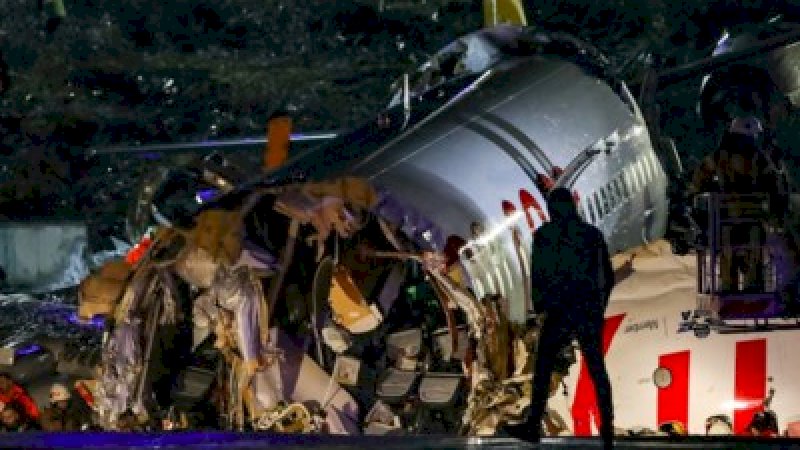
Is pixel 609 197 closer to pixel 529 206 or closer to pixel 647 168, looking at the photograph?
pixel 647 168

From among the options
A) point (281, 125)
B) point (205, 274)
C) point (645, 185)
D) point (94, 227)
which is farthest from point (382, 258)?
point (94, 227)

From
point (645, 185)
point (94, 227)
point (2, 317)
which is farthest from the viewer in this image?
point (94, 227)

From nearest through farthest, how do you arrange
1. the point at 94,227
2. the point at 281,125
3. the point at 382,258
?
the point at 382,258 → the point at 281,125 → the point at 94,227

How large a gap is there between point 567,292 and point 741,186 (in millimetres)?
4737

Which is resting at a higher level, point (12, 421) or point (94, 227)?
point (94, 227)

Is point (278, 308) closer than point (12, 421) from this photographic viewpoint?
Yes

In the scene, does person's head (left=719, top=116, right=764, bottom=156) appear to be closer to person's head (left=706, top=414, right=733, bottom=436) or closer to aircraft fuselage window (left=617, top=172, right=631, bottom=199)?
person's head (left=706, top=414, right=733, bottom=436)

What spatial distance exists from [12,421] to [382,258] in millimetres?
4990

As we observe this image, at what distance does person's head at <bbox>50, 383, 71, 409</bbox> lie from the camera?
62.7 feet

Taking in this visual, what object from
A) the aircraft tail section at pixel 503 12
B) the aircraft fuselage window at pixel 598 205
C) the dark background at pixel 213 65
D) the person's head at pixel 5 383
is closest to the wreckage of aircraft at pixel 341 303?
the aircraft fuselage window at pixel 598 205

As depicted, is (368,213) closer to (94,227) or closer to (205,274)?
(205,274)

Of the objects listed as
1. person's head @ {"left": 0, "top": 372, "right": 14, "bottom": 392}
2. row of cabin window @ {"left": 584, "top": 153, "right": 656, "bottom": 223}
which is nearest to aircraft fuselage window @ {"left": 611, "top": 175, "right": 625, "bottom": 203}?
row of cabin window @ {"left": 584, "top": 153, "right": 656, "bottom": 223}

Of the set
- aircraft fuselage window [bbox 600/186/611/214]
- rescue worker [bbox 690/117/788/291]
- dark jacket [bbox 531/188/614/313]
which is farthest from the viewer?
aircraft fuselage window [bbox 600/186/611/214]

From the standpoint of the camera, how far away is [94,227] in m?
38.2
